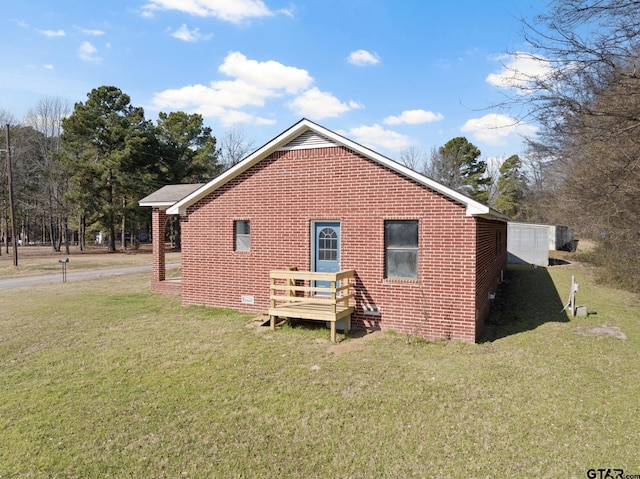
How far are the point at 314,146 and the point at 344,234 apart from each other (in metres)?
2.29

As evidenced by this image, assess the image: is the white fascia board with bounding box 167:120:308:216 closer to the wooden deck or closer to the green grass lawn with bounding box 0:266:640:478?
the wooden deck

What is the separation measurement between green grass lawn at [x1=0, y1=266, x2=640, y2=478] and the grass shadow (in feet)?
1.19

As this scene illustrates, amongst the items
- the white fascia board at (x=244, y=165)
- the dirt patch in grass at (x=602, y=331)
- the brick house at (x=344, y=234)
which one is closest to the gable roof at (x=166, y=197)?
the white fascia board at (x=244, y=165)

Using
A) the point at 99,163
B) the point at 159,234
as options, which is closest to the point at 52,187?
the point at 99,163

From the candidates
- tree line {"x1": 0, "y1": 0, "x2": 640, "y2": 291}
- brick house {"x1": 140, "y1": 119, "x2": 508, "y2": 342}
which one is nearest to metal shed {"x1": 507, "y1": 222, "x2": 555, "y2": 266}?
tree line {"x1": 0, "y1": 0, "x2": 640, "y2": 291}

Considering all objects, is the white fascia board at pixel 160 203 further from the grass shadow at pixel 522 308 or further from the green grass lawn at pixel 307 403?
the grass shadow at pixel 522 308

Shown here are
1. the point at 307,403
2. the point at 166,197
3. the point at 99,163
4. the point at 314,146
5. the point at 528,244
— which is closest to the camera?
the point at 307,403

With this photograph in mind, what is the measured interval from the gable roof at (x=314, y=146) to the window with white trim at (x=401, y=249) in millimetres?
1002

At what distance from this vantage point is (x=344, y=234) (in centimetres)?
915

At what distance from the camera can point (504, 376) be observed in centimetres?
620

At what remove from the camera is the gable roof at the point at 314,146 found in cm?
802

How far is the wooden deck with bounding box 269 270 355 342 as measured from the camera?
8031 mm

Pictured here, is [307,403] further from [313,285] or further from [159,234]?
[159,234]

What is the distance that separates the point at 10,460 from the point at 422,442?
436cm
